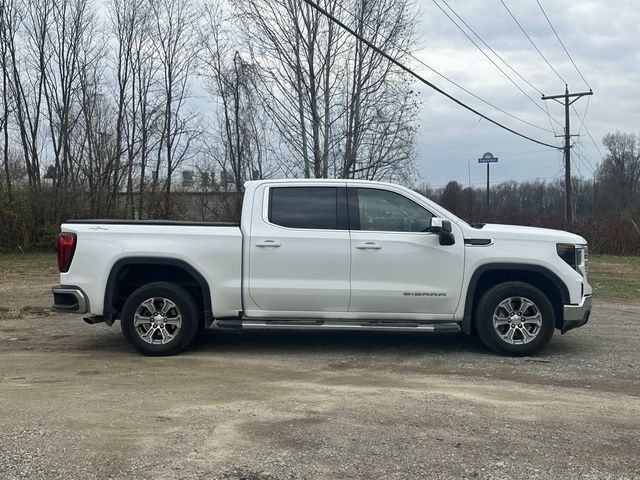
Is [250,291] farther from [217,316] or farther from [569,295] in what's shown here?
[569,295]

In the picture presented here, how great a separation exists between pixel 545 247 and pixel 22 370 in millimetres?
5802

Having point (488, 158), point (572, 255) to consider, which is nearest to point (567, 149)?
point (488, 158)

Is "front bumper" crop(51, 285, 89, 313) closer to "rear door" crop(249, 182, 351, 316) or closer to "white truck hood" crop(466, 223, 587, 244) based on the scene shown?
"rear door" crop(249, 182, 351, 316)

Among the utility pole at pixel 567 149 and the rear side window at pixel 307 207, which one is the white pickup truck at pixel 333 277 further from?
the utility pole at pixel 567 149

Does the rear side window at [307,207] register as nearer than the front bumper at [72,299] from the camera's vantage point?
No

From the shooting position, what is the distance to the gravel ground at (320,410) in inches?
159

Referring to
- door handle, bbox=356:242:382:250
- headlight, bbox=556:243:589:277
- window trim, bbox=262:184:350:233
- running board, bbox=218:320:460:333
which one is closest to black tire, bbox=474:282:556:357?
running board, bbox=218:320:460:333

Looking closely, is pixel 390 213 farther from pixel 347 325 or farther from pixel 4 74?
pixel 4 74

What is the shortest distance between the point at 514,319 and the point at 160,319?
403 cm

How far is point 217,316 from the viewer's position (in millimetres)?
7152

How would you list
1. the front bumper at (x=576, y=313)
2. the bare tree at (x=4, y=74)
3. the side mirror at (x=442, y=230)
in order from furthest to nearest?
the bare tree at (x=4, y=74)
the front bumper at (x=576, y=313)
the side mirror at (x=442, y=230)

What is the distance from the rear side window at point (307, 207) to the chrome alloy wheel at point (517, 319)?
204 centimetres

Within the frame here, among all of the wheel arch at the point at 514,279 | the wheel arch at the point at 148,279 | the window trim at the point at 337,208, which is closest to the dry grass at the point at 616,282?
the wheel arch at the point at 514,279

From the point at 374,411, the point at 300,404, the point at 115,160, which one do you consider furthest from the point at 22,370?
the point at 115,160
